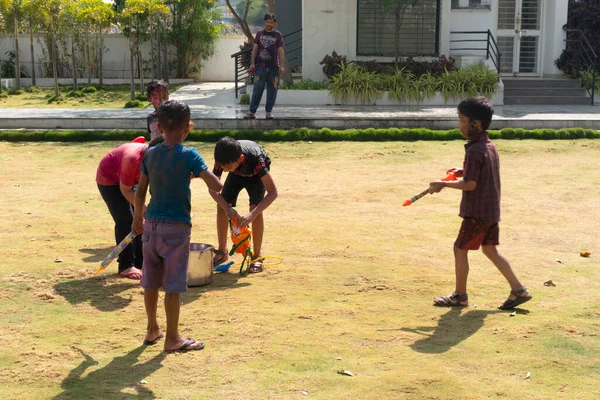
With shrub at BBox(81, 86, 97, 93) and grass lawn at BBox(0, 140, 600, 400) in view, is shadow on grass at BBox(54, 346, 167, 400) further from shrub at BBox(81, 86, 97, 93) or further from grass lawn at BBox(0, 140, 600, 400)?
shrub at BBox(81, 86, 97, 93)

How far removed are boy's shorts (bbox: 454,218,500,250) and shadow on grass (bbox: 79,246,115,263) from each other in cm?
319

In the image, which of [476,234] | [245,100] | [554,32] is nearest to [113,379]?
[476,234]

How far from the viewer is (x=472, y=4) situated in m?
20.1

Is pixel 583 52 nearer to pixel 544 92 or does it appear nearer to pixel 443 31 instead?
pixel 544 92

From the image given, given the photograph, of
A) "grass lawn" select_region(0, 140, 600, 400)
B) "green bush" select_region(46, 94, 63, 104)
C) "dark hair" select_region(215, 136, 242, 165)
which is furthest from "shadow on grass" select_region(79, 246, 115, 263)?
"green bush" select_region(46, 94, 63, 104)

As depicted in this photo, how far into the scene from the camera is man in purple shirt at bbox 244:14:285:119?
14.0 meters

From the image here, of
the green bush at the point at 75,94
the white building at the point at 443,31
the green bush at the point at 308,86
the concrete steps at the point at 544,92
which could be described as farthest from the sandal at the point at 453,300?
the green bush at the point at 75,94

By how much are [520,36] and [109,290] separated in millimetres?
16740

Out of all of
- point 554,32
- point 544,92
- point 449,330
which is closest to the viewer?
point 449,330

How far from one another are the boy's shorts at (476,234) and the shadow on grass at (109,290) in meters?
1.74

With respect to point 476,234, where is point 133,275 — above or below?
below

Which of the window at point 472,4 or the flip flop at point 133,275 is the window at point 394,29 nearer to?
the window at point 472,4

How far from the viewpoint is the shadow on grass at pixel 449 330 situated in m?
5.04

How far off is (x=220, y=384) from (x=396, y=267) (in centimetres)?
270
